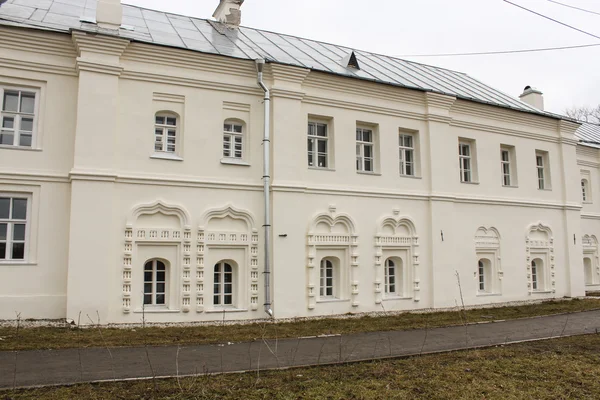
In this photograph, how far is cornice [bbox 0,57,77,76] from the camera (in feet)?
40.1

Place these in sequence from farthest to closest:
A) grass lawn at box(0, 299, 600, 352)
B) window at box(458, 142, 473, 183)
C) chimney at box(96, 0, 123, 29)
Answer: window at box(458, 142, 473, 183) → chimney at box(96, 0, 123, 29) → grass lawn at box(0, 299, 600, 352)

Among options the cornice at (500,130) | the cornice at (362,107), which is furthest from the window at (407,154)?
the cornice at (500,130)

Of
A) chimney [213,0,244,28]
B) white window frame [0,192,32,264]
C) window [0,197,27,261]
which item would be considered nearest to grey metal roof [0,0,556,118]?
chimney [213,0,244,28]

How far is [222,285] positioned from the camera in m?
13.7

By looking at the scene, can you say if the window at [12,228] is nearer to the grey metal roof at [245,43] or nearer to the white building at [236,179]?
the white building at [236,179]

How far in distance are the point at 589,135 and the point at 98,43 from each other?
78.3 feet

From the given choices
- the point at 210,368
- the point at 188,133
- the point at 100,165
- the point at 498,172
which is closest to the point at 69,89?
the point at 100,165

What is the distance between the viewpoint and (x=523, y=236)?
1894 cm

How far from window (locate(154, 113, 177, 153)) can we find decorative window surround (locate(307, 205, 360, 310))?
14.6 ft

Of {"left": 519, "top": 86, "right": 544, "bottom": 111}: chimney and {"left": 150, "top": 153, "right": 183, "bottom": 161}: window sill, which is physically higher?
{"left": 519, "top": 86, "right": 544, "bottom": 111}: chimney

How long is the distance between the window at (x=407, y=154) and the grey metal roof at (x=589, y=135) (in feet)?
37.1

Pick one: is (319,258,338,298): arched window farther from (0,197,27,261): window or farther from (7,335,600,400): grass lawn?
(0,197,27,261): window

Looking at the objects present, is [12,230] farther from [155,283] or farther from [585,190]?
[585,190]

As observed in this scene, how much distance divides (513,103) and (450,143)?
16.6 feet
